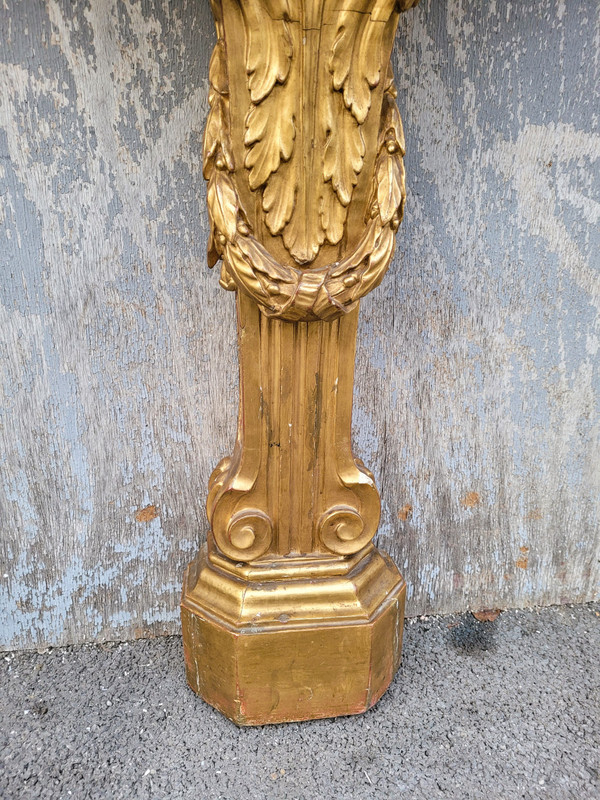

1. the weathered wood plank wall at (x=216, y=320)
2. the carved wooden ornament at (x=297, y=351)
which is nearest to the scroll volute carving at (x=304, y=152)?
the carved wooden ornament at (x=297, y=351)

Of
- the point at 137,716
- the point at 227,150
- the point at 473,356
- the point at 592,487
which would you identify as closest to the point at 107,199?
the point at 227,150

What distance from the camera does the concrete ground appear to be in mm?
957

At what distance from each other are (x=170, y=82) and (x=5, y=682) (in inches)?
43.2

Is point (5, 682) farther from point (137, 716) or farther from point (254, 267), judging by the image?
point (254, 267)

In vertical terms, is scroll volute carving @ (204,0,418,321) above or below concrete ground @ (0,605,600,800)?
above

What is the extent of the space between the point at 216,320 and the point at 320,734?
0.73m

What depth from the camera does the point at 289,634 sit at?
99 cm

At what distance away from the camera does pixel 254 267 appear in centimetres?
81

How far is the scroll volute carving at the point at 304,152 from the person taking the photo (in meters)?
0.73

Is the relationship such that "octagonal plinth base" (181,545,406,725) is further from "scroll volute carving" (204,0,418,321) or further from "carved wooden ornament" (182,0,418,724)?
"scroll volute carving" (204,0,418,321)

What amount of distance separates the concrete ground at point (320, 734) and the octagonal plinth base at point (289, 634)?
56 millimetres

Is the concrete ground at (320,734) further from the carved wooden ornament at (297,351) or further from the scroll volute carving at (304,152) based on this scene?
the scroll volute carving at (304,152)

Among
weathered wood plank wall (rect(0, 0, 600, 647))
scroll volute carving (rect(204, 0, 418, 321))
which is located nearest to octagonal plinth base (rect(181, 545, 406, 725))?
weathered wood plank wall (rect(0, 0, 600, 647))

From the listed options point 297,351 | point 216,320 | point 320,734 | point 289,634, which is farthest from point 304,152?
point 320,734
